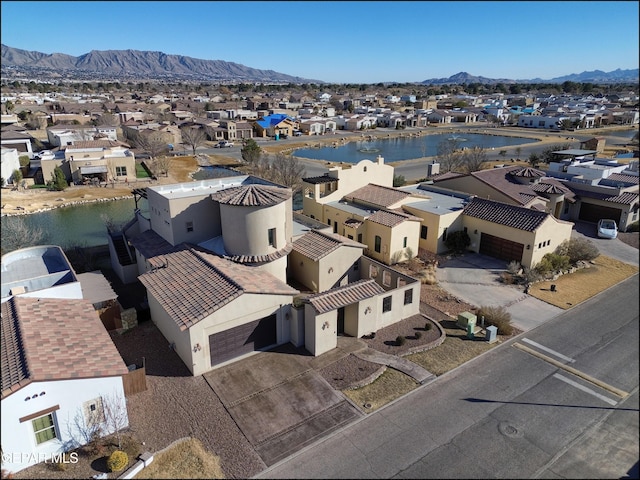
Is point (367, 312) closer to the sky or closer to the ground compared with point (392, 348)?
closer to the sky

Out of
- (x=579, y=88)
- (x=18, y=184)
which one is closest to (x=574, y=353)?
(x=18, y=184)

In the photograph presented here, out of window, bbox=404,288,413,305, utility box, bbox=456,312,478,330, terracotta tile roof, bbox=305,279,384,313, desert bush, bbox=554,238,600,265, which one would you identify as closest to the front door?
terracotta tile roof, bbox=305,279,384,313

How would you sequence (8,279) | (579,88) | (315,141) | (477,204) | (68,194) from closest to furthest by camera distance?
1. (8,279)
2. (477,204)
3. (68,194)
4. (315,141)
5. (579,88)

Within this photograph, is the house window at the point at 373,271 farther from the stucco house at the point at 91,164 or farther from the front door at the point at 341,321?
the stucco house at the point at 91,164

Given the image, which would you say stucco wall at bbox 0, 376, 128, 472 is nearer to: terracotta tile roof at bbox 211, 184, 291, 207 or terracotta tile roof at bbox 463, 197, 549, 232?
terracotta tile roof at bbox 211, 184, 291, 207

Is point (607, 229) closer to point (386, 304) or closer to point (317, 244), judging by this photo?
point (386, 304)

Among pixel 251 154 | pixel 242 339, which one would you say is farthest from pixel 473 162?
pixel 242 339

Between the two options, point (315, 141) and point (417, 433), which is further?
point (315, 141)

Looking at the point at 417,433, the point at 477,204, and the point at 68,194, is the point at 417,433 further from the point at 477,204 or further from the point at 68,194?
the point at 68,194
